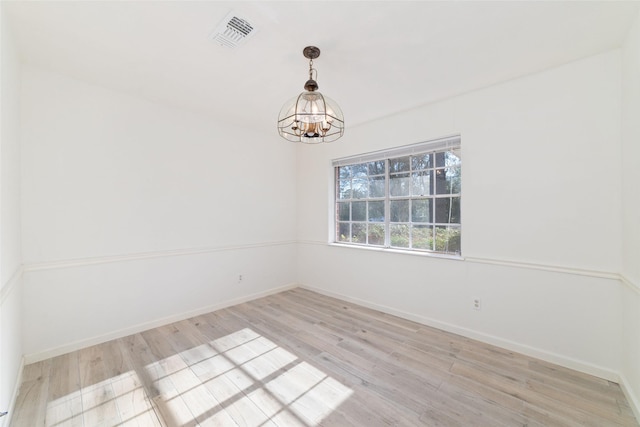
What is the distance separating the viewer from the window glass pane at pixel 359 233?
399 centimetres

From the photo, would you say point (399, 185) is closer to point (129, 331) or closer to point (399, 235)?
point (399, 235)

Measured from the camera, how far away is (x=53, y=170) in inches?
97.0

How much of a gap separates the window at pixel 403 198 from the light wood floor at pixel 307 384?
1150mm

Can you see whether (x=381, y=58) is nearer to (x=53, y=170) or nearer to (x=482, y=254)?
(x=482, y=254)

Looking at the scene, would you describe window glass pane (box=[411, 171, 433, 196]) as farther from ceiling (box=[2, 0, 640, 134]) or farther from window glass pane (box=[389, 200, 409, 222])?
ceiling (box=[2, 0, 640, 134])

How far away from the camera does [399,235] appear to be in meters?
3.59

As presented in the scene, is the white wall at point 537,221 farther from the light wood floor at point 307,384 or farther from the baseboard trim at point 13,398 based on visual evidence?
the baseboard trim at point 13,398

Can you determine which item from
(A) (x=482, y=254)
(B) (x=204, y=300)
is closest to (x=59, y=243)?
(B) (x=204, y=300)

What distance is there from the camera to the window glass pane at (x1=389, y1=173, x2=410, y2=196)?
11.5 feet

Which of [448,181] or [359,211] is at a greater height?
[448,181]

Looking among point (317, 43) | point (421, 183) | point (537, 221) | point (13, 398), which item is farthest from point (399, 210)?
point (13, 398)

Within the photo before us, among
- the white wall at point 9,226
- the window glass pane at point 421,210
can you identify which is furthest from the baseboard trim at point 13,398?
the window glass pane at point 421,210

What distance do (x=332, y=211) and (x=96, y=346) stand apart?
3.25 meters

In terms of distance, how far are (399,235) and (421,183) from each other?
748 mm
